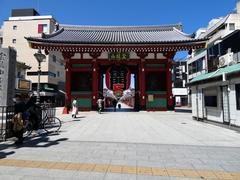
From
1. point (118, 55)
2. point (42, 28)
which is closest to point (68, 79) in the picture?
point (118, 55)

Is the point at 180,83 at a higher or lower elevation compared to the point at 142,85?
higher

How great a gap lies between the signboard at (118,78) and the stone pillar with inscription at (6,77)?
13490 mm

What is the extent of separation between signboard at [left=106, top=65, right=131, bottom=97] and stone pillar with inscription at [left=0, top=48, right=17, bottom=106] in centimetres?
1349

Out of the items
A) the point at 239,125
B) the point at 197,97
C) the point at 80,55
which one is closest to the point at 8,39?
the point at 80,55

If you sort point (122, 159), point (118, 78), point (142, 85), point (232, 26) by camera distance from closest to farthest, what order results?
point (122, 159) → point (142, 85) → point (118, 78) → point (232, 26)

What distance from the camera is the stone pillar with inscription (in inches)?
320

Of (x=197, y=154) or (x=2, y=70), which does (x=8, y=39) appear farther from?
(x=197, y=154)

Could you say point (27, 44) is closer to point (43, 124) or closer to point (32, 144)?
point (43, 124)

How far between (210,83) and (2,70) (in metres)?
11.2

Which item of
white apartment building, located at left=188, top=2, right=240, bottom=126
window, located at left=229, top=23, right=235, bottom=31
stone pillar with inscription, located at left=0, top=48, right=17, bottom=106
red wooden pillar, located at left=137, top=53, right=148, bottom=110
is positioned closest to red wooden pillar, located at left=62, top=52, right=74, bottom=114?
red wooden pillar, located at left=137, top=53, right=148, bottom=110

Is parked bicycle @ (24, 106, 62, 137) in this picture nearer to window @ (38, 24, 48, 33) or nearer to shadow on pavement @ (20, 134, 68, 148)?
shadow on pavement @ (20, 134, 68, 148)

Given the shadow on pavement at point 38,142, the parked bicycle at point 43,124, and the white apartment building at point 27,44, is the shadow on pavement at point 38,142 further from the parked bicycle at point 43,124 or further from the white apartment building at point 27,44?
the white apartment building at point 27,44

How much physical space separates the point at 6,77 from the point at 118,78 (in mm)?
14316

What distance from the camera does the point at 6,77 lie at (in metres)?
8.18
